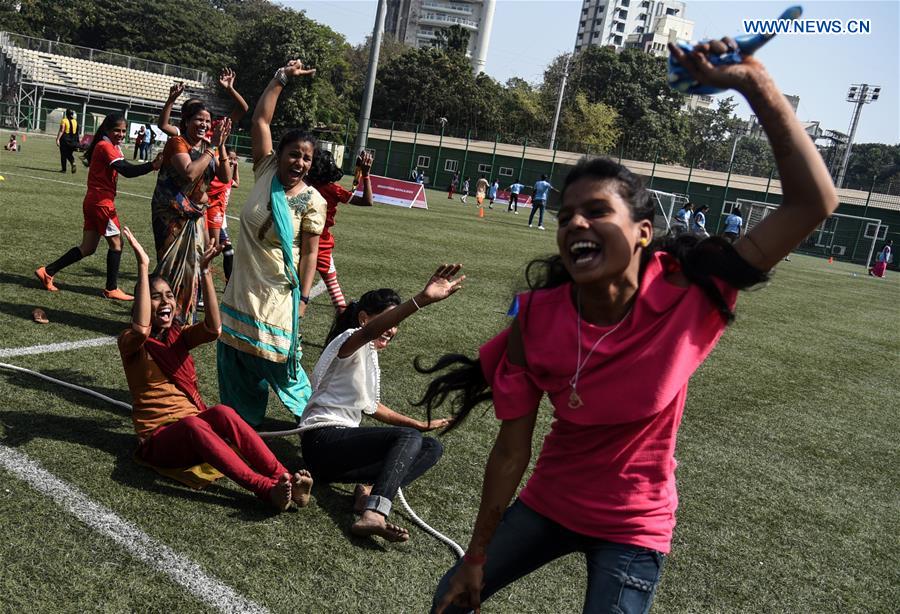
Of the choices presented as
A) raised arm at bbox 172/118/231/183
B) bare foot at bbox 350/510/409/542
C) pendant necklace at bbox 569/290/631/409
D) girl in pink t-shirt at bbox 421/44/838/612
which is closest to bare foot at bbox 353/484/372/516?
bare foot at bbox 350/510/409/542

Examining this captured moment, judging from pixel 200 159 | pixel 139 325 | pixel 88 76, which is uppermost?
pixel 88 76

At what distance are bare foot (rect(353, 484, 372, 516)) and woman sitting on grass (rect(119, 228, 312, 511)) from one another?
29 centimetres

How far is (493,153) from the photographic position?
52719mm

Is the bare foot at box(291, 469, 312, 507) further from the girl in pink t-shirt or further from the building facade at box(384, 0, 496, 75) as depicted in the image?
the building facade at box(384, 0, 496, 75)

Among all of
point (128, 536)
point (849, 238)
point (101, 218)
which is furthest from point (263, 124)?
point (849, 238)

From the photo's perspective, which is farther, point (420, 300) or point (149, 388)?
point (149, 388)

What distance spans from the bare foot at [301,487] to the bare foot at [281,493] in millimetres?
40

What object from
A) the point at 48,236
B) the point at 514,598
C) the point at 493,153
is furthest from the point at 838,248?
the point at 514,598

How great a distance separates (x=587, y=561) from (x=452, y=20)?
6089 inches

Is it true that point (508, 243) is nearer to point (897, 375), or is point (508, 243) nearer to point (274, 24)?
point (897, 375)

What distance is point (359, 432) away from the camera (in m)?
4.43

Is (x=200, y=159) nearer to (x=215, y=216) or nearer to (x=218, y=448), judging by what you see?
(x=215, y=216)

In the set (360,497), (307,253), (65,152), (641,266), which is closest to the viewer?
(641,266)

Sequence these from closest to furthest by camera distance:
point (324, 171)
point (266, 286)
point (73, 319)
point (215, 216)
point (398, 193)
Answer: point (266, 286) → point (324, 171) → point (73, 319) → point (215, 216) → point (398, 193)
